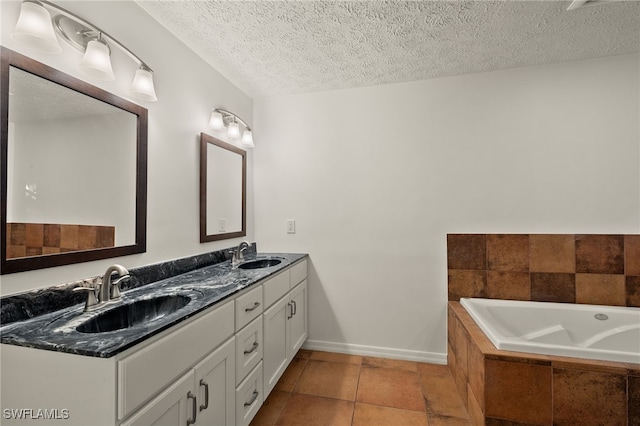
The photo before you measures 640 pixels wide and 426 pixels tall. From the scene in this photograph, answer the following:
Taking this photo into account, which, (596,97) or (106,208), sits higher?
(596,97)

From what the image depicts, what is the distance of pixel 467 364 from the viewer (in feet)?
5.74

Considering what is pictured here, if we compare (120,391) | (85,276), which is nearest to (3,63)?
(85,276)

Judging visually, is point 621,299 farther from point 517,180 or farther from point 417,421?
point 417,421

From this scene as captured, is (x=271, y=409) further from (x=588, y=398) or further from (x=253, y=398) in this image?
(x=588, y=398)

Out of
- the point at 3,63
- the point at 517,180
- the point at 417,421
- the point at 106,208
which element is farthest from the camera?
the point at 517,180

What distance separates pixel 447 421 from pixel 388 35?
239cm

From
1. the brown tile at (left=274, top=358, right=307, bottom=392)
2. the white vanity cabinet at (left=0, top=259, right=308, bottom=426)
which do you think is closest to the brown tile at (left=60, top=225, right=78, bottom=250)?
the white vanity cabinet at (left=0, top=259, right=308, bottom=426)

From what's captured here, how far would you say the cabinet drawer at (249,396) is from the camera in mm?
1424

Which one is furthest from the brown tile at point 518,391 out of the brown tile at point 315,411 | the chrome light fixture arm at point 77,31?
the chrome light fixture arm at point 77,31

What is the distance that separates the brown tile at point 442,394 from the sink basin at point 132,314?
5.47 ft

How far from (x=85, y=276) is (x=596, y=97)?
11.0 ft

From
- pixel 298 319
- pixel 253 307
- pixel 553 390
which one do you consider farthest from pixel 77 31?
pixel 553 390

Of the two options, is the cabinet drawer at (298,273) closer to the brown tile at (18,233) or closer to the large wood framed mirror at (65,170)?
the large wood framed mirror at (65,170)

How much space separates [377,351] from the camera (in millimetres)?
2439
